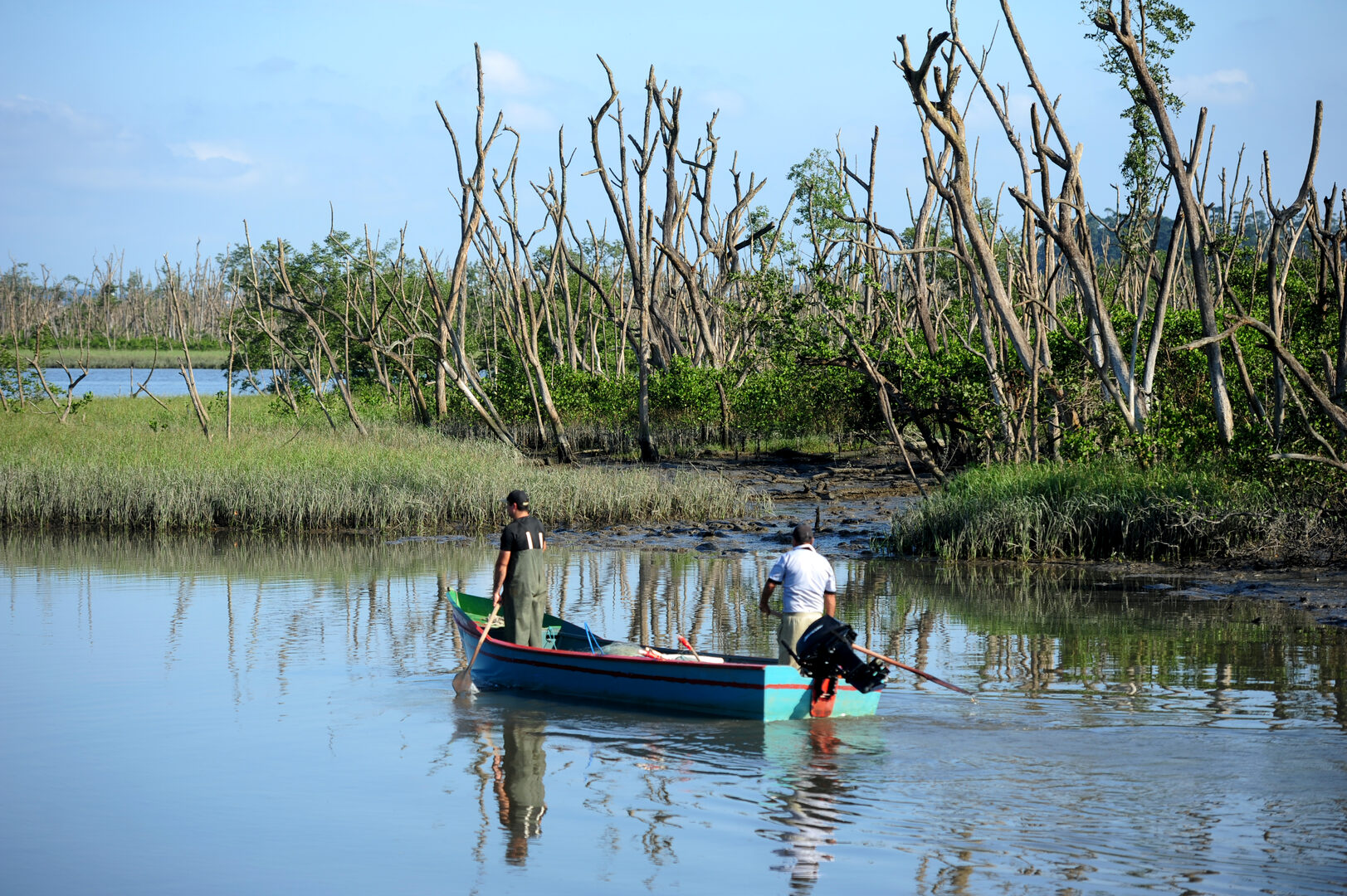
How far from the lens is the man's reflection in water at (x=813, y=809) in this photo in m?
6.80

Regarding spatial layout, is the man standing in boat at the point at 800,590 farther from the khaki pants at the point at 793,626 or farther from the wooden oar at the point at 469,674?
the wooden oar at the point at 469,674

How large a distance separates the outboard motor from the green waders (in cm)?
272

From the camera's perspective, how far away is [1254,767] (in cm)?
807

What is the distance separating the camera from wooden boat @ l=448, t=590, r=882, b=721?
946cm

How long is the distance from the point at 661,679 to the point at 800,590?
1.24 metres

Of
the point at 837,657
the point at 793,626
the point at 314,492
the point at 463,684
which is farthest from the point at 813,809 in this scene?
the point at 314,492

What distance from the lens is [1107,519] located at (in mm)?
16656

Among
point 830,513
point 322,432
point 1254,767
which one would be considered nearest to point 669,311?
point 322,432

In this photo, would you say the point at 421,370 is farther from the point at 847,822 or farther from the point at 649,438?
the point at 847,822

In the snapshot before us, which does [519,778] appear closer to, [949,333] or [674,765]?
[674,765]

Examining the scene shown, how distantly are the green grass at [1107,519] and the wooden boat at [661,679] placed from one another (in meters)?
6.74

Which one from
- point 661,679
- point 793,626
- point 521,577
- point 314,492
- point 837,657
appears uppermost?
point 314,492

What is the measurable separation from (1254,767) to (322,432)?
2497cm

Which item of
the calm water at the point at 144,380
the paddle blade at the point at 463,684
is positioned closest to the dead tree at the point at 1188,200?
the paddle blade at the point at 463,684
